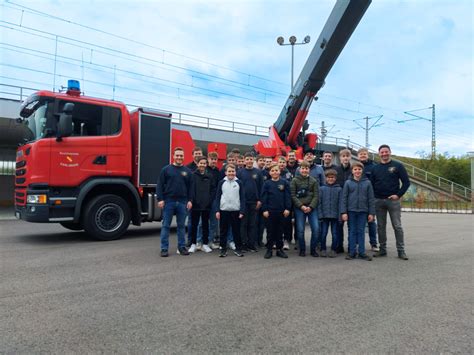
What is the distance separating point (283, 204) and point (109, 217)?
3.89 meters

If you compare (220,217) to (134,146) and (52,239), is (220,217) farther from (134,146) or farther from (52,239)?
(52,239)

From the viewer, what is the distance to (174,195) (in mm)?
6211

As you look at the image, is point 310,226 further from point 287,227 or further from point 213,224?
point 213,224

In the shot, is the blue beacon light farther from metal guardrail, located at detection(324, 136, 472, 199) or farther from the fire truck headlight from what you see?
metal guardrail, located at detection(324, 136, 472, 199)

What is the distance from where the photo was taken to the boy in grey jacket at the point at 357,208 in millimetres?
6051

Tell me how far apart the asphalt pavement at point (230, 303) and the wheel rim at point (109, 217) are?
1.27m

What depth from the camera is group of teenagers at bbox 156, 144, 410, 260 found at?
6.12 m

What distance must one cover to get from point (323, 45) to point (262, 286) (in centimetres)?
748

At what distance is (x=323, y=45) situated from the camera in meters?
9.52

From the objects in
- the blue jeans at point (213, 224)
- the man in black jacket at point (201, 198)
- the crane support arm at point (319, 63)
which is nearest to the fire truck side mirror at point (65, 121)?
the man in black jacket at point (201, 198)

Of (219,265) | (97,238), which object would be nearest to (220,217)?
(219,265)

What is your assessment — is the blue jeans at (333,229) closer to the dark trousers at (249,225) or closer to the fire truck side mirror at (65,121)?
the dark trousers at (249,225)

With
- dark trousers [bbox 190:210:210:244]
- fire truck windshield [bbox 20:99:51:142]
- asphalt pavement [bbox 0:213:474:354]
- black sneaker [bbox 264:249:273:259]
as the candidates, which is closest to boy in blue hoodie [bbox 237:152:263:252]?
asphalt pavement [bbox 0:213:474:354]

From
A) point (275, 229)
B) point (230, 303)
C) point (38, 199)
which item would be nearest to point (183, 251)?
point (275, 229)
